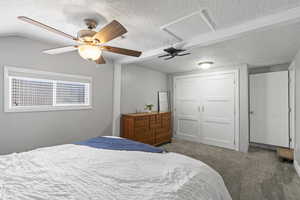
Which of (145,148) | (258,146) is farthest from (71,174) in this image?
(258,146)

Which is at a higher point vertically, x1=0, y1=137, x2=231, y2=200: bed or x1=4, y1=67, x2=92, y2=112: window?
x1=4, y1=67, x2=92, y2=112: window

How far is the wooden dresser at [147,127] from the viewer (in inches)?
135

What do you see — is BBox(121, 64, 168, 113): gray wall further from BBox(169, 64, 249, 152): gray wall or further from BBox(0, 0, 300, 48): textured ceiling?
BBox(169, 64, 249, 152): gray wall

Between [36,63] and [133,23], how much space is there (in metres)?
1.84

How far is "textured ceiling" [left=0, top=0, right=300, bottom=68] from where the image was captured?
4.70 ft

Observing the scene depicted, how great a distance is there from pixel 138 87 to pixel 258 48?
2.88 m

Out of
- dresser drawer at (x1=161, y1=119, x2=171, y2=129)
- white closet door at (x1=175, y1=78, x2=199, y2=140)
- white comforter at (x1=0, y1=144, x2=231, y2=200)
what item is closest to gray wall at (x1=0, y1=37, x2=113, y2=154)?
white comforter at (x1=0, y1=144, x2=231, y2=200)

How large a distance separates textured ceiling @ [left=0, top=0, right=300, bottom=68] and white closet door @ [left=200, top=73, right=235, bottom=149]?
97.8 inches

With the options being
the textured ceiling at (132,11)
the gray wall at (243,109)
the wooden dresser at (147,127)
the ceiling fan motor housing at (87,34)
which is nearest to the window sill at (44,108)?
the wooden dresser at (147,127)

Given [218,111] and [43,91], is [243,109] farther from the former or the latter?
[43,91]

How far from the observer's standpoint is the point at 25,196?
0.89 metres

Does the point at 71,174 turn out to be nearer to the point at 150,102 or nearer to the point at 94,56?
the point at 94,56

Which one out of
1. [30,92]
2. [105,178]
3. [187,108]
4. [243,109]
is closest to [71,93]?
[30,92]

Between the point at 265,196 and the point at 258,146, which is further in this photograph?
the point at 258,146
